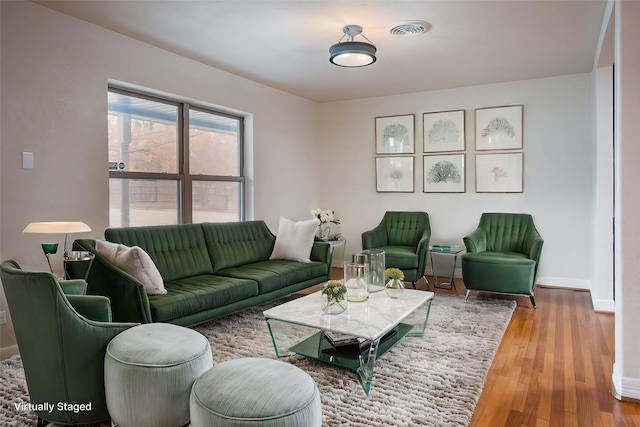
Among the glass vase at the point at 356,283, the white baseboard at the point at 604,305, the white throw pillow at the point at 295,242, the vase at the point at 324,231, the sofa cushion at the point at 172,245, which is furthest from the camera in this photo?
the vase at the point at 324,231

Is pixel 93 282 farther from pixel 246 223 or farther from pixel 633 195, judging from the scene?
pixel 633 195

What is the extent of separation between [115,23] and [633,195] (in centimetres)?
385

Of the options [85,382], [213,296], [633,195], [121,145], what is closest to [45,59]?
[121,145]

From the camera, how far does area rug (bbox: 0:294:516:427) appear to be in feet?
7.30

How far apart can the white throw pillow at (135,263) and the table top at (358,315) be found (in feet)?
3.04

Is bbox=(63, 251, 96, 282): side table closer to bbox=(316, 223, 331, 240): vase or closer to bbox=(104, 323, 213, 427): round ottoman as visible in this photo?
bbox=(104, 323, 213, 427): round ottoman

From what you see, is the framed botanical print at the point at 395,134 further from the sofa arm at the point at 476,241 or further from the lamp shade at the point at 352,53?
the lamp shade at the point at 352,53

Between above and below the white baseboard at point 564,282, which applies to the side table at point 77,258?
above

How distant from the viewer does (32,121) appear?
3166mm

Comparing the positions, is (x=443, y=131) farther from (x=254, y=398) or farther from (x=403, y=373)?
(x=254, y=398)

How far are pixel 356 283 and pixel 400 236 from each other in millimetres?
2752

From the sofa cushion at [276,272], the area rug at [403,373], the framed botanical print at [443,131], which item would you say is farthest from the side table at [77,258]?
the framed botanical print at [443,131]

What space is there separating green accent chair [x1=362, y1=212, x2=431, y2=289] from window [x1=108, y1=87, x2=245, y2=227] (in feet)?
5.68

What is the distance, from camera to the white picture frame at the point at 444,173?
5.69 m
